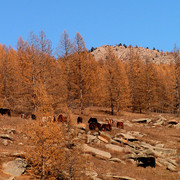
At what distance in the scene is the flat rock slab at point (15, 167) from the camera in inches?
404

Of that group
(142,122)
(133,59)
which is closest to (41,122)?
(142,122)

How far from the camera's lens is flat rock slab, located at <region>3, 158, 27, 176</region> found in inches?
404

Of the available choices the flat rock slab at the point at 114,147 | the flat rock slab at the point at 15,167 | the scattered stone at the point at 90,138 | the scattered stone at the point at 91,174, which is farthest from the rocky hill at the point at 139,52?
the flat rock slab at the point at 15,167

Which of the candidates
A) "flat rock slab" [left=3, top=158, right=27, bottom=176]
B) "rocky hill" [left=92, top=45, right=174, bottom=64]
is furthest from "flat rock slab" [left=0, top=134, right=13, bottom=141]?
"rocky hill" [left=92, top=45, right=174, bottom=64]

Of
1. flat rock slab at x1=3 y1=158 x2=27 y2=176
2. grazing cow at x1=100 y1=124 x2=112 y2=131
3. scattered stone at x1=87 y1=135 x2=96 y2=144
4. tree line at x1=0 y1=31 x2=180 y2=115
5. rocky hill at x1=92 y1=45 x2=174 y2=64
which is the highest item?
rocky hill at x1=92 y1=45 x2=174 y2=64

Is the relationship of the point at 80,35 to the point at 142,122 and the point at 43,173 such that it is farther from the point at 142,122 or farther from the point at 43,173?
the point at 43,173

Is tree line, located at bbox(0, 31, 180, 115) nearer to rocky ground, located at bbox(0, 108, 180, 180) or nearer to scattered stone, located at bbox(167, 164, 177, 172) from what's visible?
rocky ground, located at bbox(0, 108, 180, 180)

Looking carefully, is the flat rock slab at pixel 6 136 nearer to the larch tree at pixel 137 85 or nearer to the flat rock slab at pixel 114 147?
the flat rock slab at pixel 114 147

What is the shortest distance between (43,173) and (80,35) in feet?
87.1

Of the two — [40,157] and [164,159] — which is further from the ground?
[40,157]

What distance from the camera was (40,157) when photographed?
10.0 metres

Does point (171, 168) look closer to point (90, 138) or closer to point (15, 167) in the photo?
point (90, 138)

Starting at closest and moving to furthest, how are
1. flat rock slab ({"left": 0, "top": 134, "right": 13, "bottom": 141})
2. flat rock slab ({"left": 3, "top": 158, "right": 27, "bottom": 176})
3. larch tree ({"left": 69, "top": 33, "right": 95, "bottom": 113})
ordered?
flat rock slab ({"left": 3, "top": 158, "right": 27, "bottom": 176}) → flat rock slab ({"left": 0, "top": 134, "right": 13, "bottom": 141}) → larch tree ({"left": 69, "top": 33, "right": 95, "bottom": 113})

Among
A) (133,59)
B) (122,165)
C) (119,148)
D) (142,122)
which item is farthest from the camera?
(133,59)
